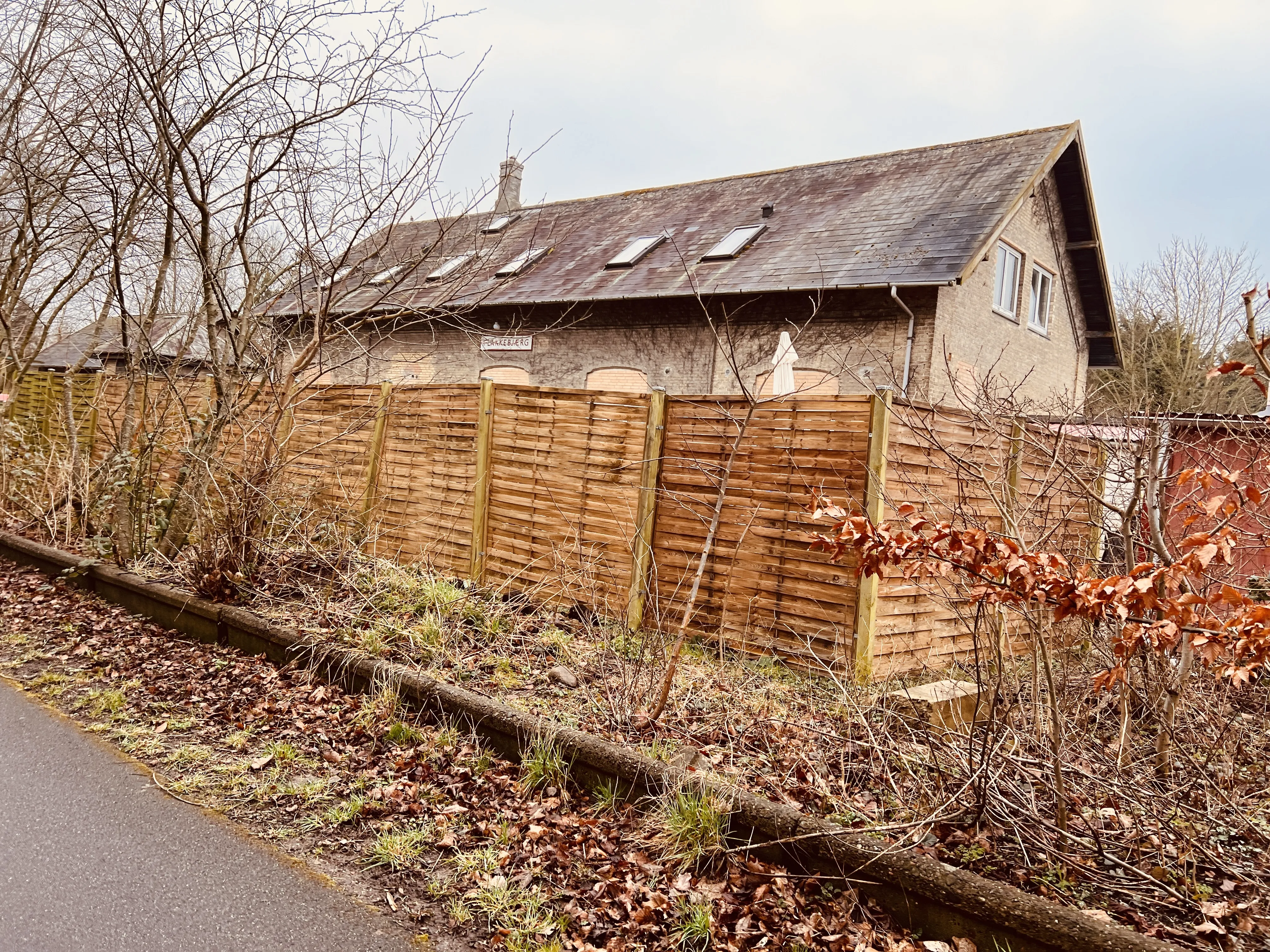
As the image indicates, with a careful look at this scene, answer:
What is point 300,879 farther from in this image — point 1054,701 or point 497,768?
point 1054,701

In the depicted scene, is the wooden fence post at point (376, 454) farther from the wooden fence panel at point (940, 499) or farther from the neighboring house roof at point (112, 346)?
the wooden fence panel at point (940, 499)

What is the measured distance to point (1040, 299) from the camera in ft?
59.0

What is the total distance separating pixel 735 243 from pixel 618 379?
3.26 meters

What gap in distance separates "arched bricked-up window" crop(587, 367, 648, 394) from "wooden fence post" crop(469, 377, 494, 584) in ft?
23.8

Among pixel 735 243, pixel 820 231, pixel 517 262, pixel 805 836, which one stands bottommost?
pixel 805 836

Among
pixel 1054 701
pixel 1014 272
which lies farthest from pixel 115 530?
pixel 1014 272

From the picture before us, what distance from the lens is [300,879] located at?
3.66 m

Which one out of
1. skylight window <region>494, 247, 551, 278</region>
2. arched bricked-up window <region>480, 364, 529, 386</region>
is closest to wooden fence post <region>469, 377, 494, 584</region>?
arched bricked-up window <region>480, 364, 529, 386</region>

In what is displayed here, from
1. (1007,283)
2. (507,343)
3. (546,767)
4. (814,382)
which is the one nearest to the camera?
(546,767)

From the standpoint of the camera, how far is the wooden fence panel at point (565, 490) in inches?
301

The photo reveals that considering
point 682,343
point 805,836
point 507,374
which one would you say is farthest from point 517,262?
point 805,836

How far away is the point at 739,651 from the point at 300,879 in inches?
157

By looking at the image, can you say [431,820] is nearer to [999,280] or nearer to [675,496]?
[675,496]

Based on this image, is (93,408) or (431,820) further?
(93,408)
